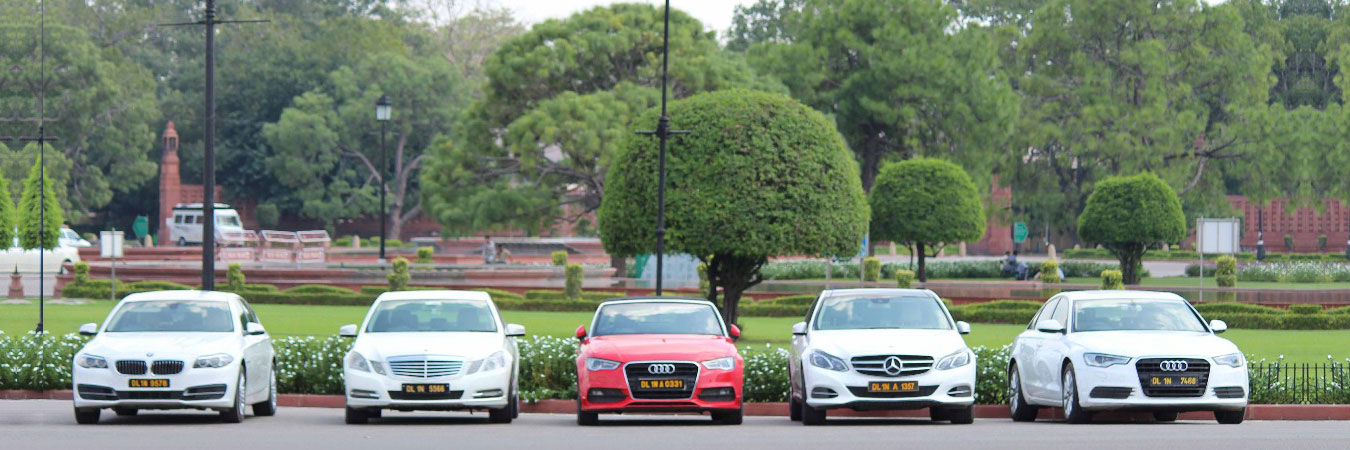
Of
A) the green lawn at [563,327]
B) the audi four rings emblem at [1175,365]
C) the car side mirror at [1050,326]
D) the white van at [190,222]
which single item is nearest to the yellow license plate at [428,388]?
→ the car side mirror at [1050,326]

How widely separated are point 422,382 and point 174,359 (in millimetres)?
2442

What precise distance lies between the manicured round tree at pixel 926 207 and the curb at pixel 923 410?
26.5 meters

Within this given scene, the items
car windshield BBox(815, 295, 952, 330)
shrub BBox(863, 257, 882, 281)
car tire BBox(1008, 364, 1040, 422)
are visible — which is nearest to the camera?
car windshield BBox(815, 295, 952, 330)

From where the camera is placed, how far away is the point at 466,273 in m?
45.8

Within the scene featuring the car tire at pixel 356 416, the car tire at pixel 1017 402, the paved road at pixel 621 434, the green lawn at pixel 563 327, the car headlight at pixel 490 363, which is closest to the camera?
the paved road at pixel 621 434

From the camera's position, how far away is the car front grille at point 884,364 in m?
16.7

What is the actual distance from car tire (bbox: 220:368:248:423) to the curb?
287 cm

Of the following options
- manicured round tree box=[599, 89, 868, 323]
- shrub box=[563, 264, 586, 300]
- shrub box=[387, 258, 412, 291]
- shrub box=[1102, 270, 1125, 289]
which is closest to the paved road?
manicured round tree box=[599, 89, 868, 323]

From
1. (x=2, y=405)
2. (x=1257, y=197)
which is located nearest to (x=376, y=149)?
(x=1257, y=197)

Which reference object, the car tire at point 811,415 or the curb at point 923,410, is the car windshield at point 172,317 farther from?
the car tire at point 811,415

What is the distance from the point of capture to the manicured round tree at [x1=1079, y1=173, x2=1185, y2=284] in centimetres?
4619

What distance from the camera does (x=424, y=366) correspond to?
55.5 ft

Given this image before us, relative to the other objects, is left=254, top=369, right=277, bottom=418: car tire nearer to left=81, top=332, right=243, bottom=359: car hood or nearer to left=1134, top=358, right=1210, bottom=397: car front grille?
left=81, top=332, right=243, bottom=359: car hood

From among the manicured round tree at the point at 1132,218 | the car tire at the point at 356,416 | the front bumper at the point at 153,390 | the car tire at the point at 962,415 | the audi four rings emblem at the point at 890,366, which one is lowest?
the car tire at the point at 356,416
